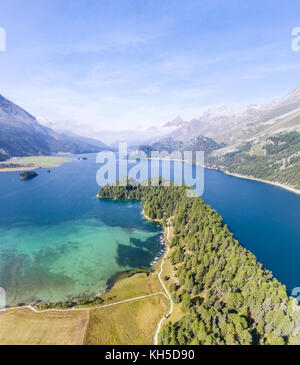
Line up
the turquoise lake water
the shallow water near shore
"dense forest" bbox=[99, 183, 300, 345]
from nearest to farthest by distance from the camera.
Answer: "dense forest" bbox=[99, 183, 300, 345] < the shallow water near shore < the turquoise lake water

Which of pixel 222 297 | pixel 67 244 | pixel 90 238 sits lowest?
pixel 222 297

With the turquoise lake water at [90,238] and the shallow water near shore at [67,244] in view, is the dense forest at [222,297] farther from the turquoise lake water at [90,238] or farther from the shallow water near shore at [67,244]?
the shallow water near shore at [67,244]

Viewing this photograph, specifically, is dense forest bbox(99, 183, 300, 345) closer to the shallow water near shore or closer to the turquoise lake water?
the turquoise lake water

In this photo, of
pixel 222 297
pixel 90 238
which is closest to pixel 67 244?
pixel 90 238

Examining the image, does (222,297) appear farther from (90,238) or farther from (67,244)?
(67,244)

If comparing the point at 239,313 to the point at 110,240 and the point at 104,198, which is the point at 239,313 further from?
the point at 104,198

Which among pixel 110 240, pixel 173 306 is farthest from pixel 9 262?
pixel 173 306

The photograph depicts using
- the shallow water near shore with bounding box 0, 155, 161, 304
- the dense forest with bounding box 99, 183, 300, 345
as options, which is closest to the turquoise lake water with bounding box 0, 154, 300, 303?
the shallow water near shore with bounding box 0, 155, 161, 304

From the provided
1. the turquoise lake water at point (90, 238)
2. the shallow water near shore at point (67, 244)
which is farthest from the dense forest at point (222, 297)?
the shallow water near shore at point (67, 244)
